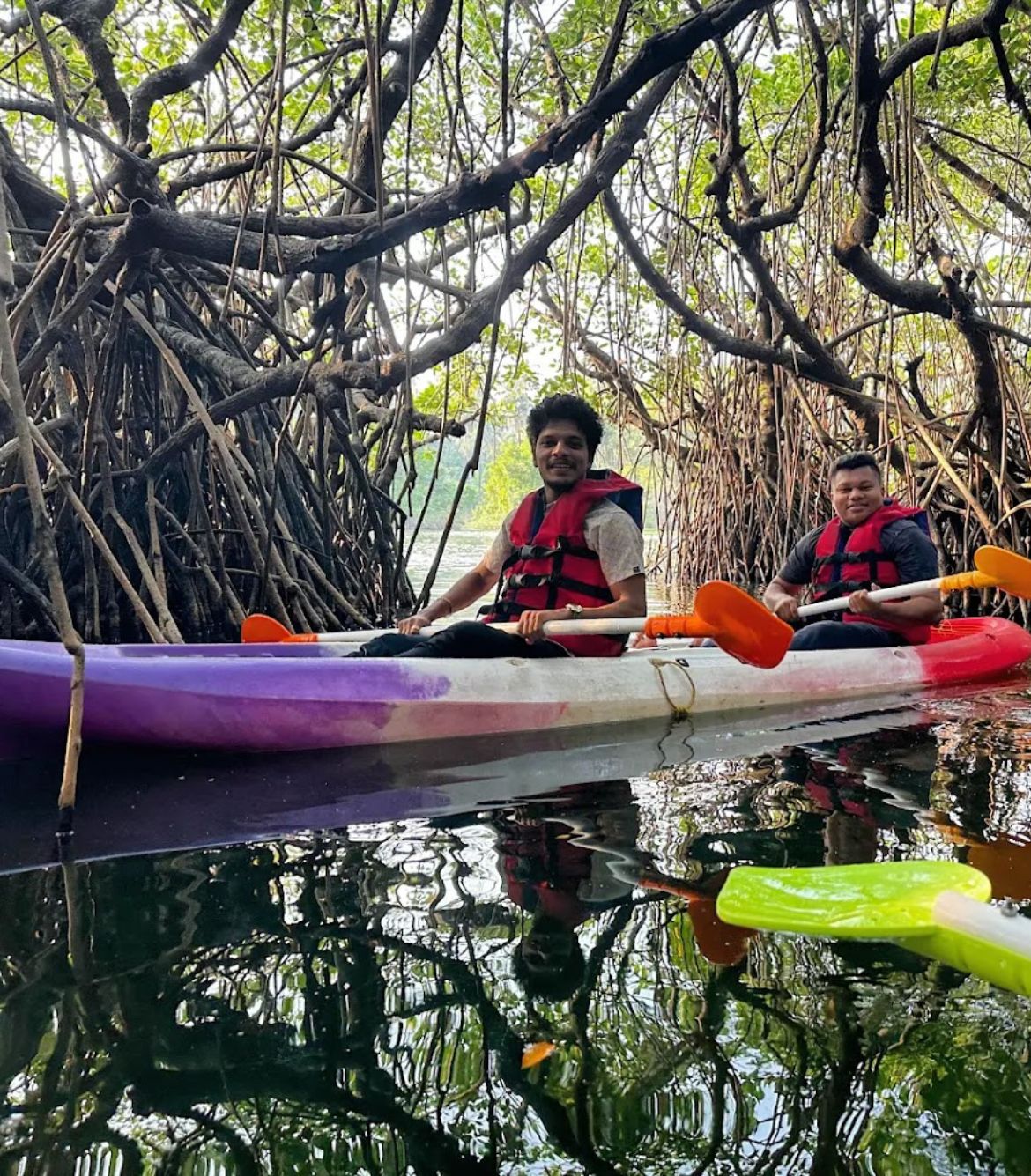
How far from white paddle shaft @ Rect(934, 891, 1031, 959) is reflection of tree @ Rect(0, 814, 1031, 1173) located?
211mm

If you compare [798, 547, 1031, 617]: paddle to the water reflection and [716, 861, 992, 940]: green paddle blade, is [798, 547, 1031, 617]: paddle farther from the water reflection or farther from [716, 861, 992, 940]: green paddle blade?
[716, 861, 992, 940]: green paddle blade

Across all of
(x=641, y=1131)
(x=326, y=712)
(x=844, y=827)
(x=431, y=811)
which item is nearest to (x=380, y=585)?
(x=326, y=712)

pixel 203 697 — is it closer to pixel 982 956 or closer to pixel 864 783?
pixel 864 783

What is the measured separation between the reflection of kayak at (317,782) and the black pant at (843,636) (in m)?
0.81

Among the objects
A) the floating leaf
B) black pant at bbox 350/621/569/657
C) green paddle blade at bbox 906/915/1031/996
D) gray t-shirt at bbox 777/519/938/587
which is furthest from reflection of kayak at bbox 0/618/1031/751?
green paddle blade at bbox 906/915/1031/996

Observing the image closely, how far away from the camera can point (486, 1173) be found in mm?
871

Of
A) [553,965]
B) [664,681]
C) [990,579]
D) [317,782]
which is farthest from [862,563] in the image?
[553,965]

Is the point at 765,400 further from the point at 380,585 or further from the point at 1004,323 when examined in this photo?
the point at 380,585

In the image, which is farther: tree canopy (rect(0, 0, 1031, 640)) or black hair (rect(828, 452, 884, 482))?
black hair (rect(828, 452, 884, 482))

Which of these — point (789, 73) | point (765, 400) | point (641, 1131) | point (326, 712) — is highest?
point (789, 73)

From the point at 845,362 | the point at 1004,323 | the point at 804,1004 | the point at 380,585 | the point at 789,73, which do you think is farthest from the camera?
the point at 845,362

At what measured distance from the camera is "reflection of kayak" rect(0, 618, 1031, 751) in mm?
2246

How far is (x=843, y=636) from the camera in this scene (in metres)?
3.76

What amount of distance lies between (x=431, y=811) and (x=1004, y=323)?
5.31m
